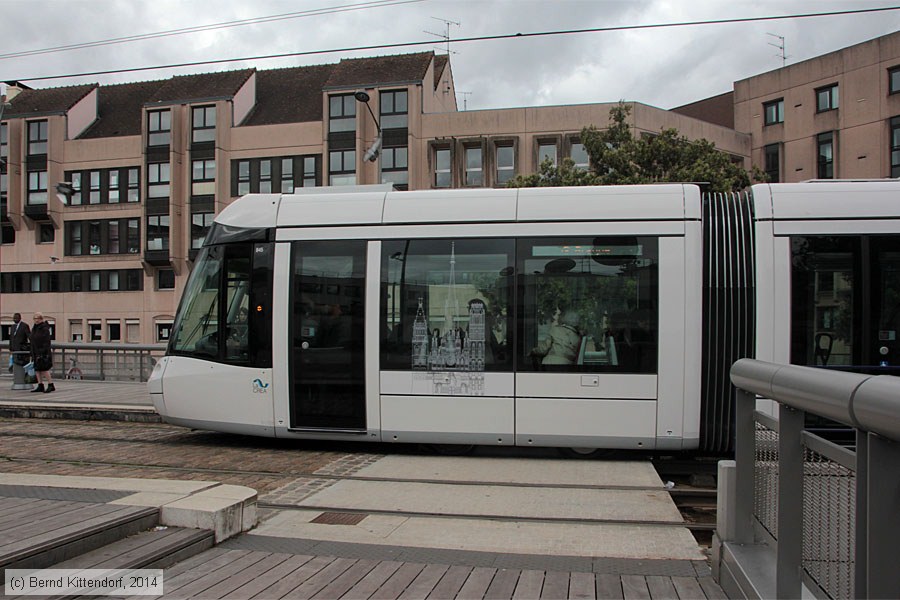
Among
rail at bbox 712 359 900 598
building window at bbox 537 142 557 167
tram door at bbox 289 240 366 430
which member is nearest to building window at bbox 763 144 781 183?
building window at bbox 537 142 557 167

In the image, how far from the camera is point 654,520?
564 centimetres

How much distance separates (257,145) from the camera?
39.0 meters

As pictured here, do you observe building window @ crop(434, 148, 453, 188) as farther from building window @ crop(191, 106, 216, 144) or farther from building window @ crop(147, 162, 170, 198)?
building window @ crop(147, 162, 170, 198)

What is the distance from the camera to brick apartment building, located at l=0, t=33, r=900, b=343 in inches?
1307

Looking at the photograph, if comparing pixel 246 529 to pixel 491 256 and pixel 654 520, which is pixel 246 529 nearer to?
pixel 654 520

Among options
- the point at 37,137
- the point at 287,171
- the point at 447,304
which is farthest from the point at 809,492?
the point at 37,137

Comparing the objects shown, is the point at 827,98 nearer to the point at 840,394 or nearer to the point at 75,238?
the point at 840,394

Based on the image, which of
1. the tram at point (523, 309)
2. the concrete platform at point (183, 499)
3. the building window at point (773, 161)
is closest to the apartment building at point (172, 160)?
the building window at point (773, 161)

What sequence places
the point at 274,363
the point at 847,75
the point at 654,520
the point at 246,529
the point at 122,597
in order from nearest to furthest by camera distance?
the point at 122,597, the point at 246,529, the point at 654,520, the point at 274,363, the point at 847,75

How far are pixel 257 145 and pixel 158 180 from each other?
23.1 feet

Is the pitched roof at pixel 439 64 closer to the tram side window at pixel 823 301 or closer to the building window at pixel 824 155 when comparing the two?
the building window at pixel 824 155

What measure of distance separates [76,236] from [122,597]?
45289 millimetres

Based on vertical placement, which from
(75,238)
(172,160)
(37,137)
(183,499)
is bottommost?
(183,499)

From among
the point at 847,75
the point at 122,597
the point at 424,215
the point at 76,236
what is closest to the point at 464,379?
the point at 424,215
